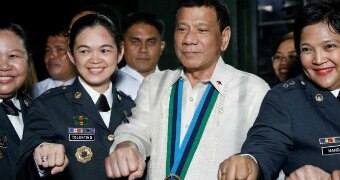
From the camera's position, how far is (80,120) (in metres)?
2.72

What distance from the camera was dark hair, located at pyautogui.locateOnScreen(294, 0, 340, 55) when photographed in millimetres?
2314

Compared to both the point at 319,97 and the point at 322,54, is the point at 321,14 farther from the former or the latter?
the point at 319,97

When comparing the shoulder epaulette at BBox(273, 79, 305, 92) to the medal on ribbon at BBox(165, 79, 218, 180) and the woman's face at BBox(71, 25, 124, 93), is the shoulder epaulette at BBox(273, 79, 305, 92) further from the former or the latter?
the woman's face at BBox(71, 25, 124, 93)

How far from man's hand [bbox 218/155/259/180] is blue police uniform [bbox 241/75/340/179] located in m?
A: 0.19

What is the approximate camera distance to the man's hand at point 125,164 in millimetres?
2043

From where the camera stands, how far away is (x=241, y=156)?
1982 mm

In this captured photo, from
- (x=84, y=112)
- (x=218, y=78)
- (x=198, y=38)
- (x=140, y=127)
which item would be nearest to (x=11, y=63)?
(x=84, y=112)

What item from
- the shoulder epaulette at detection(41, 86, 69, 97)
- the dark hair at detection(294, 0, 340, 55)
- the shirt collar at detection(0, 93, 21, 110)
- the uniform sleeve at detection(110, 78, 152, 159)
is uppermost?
the dark hair at detection(294, 0, 340, 55)

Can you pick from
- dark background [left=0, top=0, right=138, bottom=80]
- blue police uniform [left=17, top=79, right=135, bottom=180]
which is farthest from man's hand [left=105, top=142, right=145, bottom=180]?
dark background [left=0, top=0, right=138, bottom=80]

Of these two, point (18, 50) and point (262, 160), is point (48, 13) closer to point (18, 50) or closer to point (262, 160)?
point (18, 50)

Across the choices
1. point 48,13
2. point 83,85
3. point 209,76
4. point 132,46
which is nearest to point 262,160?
point 209,76

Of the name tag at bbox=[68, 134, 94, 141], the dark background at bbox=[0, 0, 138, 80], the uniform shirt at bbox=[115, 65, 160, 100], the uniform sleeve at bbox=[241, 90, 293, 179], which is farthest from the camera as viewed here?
the dark background at bbox=[0, 0, 138, 80]

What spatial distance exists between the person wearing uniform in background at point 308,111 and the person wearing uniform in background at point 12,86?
138 centimetres

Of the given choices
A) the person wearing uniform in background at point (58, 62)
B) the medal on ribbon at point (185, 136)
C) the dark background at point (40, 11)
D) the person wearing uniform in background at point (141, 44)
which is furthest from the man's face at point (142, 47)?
the medal on ribbon at point (185, 136)
